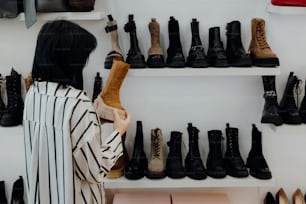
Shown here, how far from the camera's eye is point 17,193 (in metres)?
1.92

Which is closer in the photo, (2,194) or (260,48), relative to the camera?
(260,48)

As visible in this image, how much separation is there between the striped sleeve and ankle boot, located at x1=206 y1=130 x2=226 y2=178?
23.1 inches

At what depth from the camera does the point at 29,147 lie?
4.07ft

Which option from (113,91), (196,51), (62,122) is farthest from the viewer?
(196,51)

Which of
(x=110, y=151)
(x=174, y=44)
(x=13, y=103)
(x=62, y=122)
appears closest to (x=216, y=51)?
(x=174, y=44)

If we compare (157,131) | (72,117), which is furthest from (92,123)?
(157,131)

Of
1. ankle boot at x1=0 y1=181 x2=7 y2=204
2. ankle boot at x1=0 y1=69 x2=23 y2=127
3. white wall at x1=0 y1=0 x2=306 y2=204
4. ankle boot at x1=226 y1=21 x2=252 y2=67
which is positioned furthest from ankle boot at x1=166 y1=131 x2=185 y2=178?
ankle boot at x1=0 y1=181 x2=7 y2=204

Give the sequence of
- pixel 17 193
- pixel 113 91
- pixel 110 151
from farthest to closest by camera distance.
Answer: pixel 17 193
pixel 113 91
pixel 110 151

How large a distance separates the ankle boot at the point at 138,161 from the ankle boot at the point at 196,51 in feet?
1.24

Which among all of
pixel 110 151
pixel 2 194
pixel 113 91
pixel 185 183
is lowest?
pixel 2 194

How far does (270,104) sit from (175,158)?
47 cm

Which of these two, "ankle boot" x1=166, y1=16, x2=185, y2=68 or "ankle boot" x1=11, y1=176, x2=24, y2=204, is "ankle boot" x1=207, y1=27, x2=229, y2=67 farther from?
"ankle boot" x1=11, y1=176, x2=24, y2=204

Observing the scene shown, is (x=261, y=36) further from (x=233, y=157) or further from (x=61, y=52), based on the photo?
(x=61, y=52)

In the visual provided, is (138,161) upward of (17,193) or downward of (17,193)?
upward
